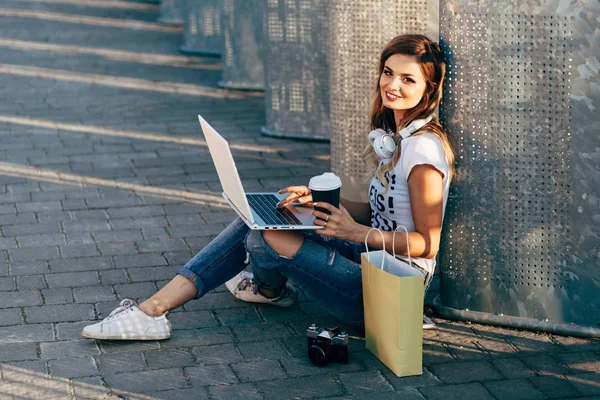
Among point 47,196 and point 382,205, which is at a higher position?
point 382,205

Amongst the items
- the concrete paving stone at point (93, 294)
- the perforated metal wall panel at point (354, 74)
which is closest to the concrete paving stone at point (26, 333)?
the concrete paving stone at point (93, 294)

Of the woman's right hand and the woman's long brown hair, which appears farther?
the woman's right hand

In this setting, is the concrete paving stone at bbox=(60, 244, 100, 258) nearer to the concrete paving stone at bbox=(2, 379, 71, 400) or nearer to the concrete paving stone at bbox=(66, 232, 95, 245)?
the concrete paving stone at bbox=(66, 232, 95, 245)

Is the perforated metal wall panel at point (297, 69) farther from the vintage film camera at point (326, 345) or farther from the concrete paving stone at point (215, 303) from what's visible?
the vintage film camera at point (326, 345)

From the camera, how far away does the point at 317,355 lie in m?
4.29

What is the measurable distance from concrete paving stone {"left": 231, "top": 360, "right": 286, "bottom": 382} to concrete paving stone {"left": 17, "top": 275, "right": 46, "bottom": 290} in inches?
55.5

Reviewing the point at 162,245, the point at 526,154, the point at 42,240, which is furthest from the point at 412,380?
the point at 42,240

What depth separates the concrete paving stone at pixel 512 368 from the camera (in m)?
4.21

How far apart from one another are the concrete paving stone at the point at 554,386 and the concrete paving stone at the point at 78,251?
265 cm

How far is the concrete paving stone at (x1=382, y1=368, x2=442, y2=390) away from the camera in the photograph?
162 inches

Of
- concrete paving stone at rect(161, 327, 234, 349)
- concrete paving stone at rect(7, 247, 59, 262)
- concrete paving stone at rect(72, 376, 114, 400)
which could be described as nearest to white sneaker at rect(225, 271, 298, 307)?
concrete paving stone at rect(161, 327, 234, 349)

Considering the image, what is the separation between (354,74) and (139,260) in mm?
1742

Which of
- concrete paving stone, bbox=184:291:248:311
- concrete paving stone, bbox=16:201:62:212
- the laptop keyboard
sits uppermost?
the laptop keyboard

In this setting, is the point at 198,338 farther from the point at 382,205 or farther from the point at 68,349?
the point at 382,205
